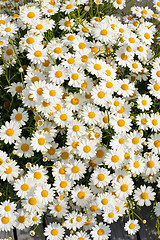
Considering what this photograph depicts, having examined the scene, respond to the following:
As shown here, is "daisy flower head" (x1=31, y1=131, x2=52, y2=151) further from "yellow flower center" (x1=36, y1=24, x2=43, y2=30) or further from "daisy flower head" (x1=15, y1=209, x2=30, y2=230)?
"yellow flower center" (x1=36, y1=24, x2=43, y2=30)

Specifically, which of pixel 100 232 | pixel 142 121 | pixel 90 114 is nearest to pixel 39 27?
pixel 90 114

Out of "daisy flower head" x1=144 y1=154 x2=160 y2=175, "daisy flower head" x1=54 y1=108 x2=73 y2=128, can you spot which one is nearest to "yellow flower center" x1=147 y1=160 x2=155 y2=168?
"daisy flower head" x1=144 y1=154 x2=160 y2=175

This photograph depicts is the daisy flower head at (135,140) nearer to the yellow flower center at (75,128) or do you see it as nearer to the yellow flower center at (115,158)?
the yellow flower center at (115,158)

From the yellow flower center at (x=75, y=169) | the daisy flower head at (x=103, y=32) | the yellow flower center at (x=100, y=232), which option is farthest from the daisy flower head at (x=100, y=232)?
the daisy flower head at (x=103, y=32)

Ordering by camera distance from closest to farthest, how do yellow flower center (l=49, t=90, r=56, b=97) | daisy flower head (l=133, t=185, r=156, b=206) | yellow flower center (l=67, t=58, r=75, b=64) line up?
yellow flower center (l=49, t=90, r=56, b=97), yellow flower center (l=67, t=58, r=75, b=64), daisy flower head (l=133, t=185, r=156, b=206)

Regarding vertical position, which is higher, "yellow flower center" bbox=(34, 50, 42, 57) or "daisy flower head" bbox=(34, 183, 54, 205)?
"yellow flower center" bbox=(34, 50, 42, 57)

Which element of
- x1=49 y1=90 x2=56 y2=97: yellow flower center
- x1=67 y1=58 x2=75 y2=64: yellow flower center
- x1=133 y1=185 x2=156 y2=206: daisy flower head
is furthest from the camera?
x1=133 y1=185 x2=156 y2=206: daisy flower head

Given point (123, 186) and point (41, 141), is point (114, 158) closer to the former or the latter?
point (123, 186)

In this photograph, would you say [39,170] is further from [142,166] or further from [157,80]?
[157,80]
